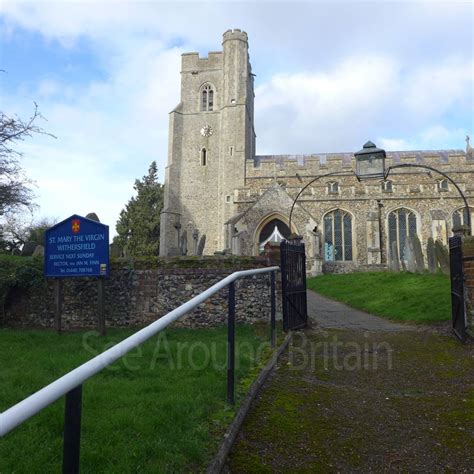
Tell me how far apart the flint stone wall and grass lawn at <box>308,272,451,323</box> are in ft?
9.09

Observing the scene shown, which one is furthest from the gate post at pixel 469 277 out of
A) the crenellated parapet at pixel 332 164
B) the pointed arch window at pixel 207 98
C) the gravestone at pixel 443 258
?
the pointed arch window at pixel 207 98

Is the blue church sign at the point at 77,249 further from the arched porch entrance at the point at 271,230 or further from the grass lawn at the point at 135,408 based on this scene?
the arched porch entrance at the point at 271,230

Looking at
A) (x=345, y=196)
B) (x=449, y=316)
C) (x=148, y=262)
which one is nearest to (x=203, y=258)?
(x=148, y=262)

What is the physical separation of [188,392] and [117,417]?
28.1 inches

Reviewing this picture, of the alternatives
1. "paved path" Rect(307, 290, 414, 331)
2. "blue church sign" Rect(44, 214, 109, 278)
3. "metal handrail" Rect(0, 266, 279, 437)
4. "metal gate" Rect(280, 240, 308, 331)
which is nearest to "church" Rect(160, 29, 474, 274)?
"paved path" Rect(307, 290, 414, 331)

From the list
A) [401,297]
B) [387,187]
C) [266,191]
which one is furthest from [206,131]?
[401,297]

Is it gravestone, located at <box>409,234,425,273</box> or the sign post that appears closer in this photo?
the sign post

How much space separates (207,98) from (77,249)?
2910cm

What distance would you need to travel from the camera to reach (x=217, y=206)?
3212 cm

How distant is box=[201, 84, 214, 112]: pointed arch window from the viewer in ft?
112

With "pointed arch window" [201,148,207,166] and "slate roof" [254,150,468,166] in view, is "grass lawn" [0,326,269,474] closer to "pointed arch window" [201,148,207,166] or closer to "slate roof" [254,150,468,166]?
"slate roof" [254,150,468,166]

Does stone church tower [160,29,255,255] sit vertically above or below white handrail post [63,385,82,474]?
above

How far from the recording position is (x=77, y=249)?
24.7ft

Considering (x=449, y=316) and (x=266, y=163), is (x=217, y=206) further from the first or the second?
(x=449, y=316)
